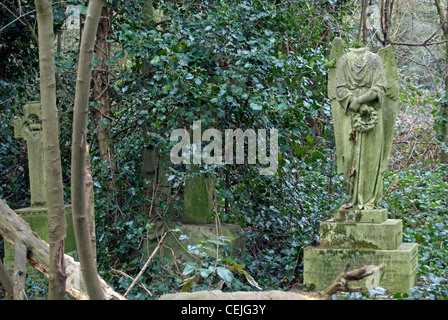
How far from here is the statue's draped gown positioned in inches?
272

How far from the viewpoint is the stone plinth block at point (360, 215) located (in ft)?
22.0

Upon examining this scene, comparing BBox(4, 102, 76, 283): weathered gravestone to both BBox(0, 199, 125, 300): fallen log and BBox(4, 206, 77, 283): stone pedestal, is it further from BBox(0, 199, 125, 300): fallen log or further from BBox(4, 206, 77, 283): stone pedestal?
BBox(0, 199, 125, 300): fallen log

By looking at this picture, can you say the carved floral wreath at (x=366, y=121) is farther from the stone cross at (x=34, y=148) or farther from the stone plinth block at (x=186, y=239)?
the stone cross at (x=34, y=148)

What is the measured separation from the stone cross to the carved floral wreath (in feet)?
14.4

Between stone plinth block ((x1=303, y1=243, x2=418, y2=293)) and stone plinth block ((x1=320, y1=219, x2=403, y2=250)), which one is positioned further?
stone plinth block ((x1=320, y1=219, x2=403, y2=250))

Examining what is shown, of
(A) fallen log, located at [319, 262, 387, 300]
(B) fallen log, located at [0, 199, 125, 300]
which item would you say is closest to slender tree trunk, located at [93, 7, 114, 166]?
(B) fallen log, located at [0, 199, 125, 300]

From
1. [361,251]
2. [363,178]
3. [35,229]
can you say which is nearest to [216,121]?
[363,178]

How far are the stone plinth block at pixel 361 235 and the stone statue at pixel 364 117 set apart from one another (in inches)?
12.4

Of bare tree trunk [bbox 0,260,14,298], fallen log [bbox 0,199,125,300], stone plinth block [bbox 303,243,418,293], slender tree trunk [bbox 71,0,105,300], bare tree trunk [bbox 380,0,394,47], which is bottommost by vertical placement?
stone plinth block [bbox 303,243,418,293]

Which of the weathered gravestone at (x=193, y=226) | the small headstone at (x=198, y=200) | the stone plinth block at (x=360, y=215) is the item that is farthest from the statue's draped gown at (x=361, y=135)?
the small headstone at (x=198, y=200)
